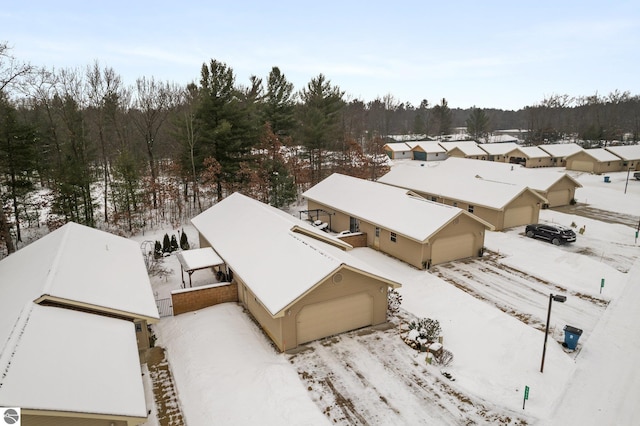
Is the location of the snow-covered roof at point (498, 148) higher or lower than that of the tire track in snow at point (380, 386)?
higher

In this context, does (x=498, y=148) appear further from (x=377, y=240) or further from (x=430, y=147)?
(x=377, y=240)

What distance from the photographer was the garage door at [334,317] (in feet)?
47.5

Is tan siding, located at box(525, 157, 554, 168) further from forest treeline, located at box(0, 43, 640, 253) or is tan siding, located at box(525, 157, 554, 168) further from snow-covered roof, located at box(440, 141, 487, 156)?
forest treeline, located at box(0, 43, 640, 253)

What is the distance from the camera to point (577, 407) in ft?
37.0

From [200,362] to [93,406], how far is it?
17.3ft

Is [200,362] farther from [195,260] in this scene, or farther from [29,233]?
[29,233]

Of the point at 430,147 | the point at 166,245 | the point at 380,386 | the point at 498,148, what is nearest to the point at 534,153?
the point at 498,148

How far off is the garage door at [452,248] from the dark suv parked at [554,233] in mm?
6966

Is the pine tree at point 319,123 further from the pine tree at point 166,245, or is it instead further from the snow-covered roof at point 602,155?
the snow-covered roof at point 602,155

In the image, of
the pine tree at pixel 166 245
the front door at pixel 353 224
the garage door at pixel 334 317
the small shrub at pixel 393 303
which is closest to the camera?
the garage door at pixel 334 317

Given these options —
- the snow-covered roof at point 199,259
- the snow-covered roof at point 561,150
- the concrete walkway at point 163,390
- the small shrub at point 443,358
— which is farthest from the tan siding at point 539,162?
the concrete walkway at point 163,390

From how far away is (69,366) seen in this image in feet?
30.4

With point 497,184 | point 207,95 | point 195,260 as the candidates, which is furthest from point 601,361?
point 207,95

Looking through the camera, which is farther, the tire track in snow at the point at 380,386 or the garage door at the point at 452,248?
the garage door at the point at 452,248
